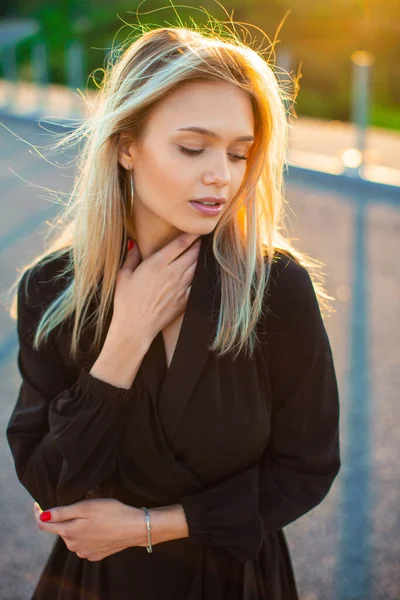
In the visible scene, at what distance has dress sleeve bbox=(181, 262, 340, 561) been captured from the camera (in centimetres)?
194

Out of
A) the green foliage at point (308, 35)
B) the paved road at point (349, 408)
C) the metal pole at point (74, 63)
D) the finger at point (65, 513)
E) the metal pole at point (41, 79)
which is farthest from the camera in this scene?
the green foliage at point (308, 35)

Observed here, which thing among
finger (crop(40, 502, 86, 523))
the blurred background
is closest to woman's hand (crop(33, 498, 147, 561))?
finger (crop(40, 502, 86, 523))

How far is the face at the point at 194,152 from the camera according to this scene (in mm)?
1896

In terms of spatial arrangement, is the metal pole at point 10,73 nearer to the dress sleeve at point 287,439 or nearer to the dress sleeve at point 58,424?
the dress sleeve at point 58,424

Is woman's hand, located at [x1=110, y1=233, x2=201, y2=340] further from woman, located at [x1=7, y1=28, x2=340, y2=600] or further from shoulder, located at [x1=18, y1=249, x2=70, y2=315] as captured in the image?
shoulder, located at [x1=18, y1=249, x2=70, y2=315]

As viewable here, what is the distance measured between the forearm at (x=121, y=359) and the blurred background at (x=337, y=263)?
763 millimetres

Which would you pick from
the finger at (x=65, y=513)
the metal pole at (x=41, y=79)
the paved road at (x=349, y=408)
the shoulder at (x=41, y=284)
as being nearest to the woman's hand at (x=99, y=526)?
the finger at (x=65, y=513)

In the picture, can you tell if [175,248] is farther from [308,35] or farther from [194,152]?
[308,35]

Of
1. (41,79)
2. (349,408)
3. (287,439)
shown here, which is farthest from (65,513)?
(41,79)

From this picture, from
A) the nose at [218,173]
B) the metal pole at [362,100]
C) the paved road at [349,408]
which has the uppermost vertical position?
the metal pole at [362,100]

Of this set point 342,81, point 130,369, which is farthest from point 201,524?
point 342,81

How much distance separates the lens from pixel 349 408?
4.51 m

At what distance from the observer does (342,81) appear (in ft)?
64.2

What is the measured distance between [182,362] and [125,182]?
594 mm
